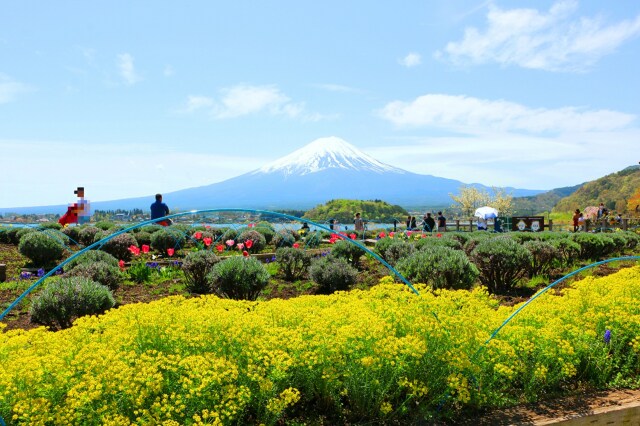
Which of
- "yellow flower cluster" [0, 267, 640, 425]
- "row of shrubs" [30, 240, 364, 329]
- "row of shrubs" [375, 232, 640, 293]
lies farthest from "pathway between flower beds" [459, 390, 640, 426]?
"row of shrubs" [30, 240, 364, 329]

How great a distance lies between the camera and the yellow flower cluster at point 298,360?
121 inches

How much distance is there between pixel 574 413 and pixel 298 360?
197 cm

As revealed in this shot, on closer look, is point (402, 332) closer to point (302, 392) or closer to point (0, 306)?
point (302, 392)

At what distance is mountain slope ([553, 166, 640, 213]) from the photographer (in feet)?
260

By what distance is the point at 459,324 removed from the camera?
3900 millimetres

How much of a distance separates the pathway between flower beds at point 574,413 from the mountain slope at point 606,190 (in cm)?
8081

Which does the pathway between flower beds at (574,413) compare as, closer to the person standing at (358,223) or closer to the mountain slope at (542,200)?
the person standing at (358,223)

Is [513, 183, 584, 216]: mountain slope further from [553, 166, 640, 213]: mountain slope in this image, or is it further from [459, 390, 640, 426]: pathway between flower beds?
[459, 390, 640, 426]: pathway between flower beds

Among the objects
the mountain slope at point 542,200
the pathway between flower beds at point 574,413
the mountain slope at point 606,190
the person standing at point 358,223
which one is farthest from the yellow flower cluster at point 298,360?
the mountain slope at point 542,200

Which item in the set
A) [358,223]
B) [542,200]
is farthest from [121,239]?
[542,200]

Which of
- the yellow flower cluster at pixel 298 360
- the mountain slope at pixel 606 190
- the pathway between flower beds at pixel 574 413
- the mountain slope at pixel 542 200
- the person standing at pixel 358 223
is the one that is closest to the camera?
the yellow flower cluster at pixel 298 360

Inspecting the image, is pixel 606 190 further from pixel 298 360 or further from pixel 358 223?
pixel 298 360

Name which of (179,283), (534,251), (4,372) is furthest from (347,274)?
(4,372)

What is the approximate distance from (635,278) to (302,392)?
4.22 m
